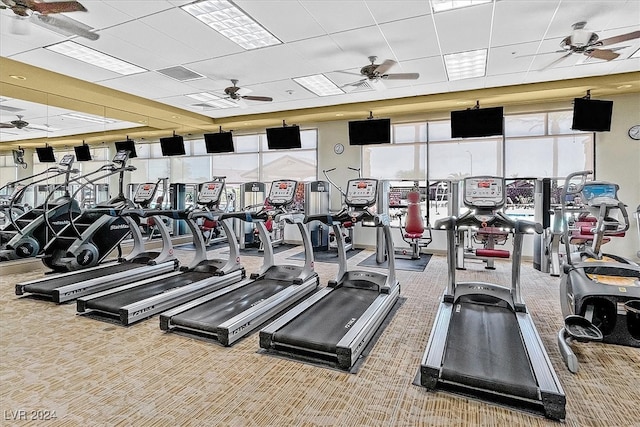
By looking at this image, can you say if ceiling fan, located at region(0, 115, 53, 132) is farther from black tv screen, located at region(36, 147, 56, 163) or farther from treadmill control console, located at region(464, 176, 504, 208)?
treadmill control console, located at region(464, 176, 504, 208)

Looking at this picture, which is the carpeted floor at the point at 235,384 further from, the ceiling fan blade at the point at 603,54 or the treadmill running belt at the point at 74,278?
the ceiling fan blade at the point at 603,54

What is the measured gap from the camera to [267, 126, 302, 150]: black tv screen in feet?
28.0

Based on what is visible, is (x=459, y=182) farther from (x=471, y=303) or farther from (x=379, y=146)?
(x=471, y=303)

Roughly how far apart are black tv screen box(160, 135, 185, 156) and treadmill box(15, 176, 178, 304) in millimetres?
3894

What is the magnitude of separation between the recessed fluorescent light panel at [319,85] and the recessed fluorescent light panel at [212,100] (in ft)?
6.29

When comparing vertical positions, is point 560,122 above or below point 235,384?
above

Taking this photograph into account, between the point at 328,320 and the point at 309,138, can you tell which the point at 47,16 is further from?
the point at 309,138

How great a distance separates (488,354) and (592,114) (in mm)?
5676

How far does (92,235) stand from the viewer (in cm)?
569

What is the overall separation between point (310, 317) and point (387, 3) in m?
3.19

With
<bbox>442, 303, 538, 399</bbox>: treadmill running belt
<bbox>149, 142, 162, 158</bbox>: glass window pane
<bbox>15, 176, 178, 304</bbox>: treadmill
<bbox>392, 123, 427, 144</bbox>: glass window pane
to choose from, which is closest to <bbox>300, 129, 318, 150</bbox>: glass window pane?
<bbox>392, 123, 427, 144</bbox>: glass window pane

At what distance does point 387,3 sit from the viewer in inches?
142

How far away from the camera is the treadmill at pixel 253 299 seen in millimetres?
3318

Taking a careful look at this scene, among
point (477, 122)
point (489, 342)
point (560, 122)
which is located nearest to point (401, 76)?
point (477, 122)
